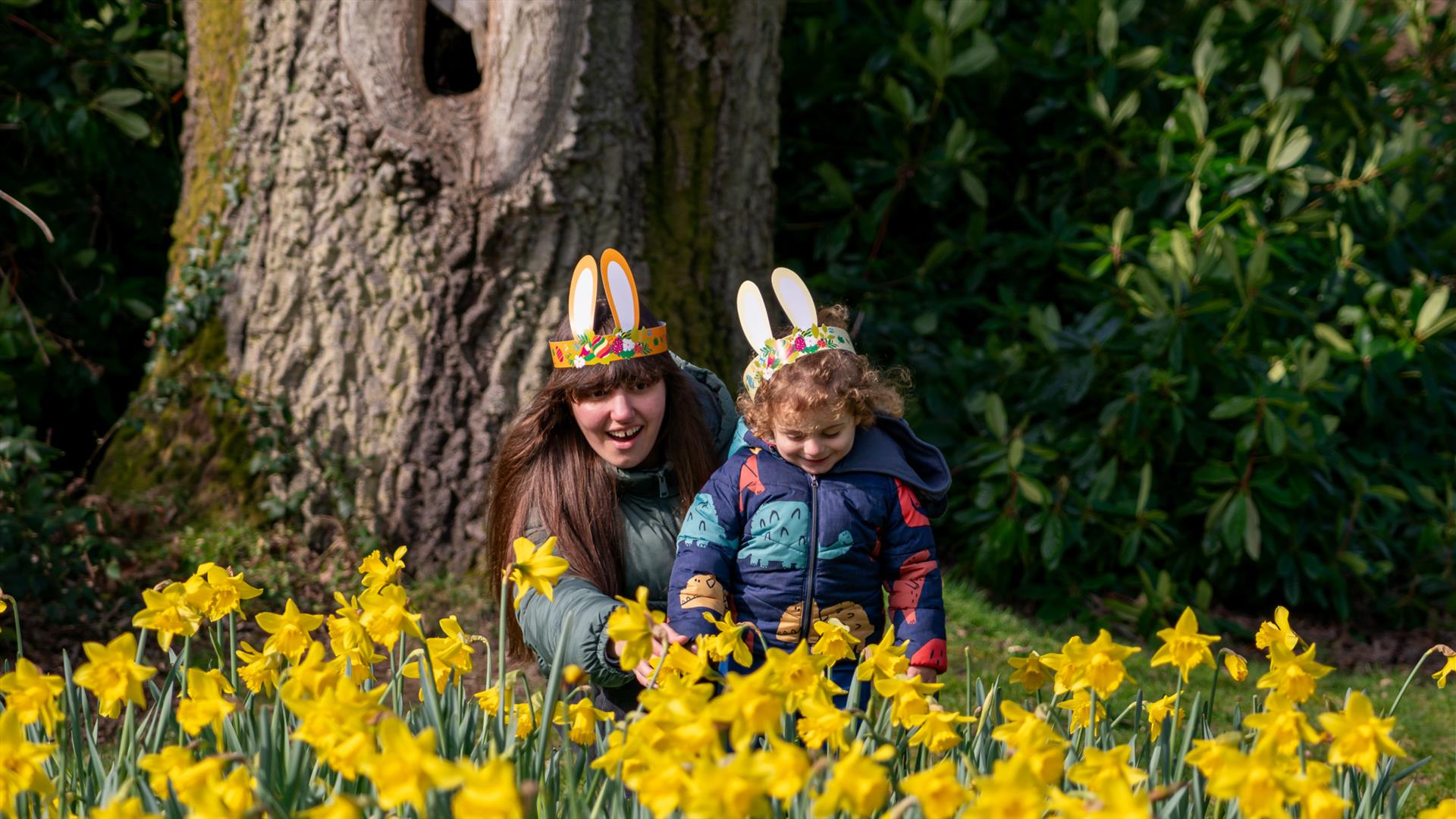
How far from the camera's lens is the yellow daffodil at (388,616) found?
1738 millimetres

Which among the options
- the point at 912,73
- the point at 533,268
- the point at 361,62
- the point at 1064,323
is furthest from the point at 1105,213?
the point at 361,62

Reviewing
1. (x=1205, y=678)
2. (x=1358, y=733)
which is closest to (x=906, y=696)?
(x=1358, y=733)

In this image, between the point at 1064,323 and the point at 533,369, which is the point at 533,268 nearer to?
the point at 533,369

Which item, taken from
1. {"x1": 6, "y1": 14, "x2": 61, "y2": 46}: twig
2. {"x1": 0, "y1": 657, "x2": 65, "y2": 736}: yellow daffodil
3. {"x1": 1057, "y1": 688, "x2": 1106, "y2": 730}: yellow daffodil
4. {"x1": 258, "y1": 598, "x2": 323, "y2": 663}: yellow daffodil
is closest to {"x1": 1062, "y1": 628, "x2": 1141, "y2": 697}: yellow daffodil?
{"x1": 1057, "y1": 688, "x2": 1106, "y2": 730}: yellow daffodil

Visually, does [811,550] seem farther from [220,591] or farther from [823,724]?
[220,591]

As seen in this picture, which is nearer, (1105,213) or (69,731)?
(69,731)

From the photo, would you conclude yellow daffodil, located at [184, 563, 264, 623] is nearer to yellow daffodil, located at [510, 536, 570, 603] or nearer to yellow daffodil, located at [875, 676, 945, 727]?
yellow daffodil, located at [510, 536, 570, 603]

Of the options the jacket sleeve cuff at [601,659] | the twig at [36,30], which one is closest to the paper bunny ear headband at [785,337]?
the jacket sleeve cuff at [601,659]

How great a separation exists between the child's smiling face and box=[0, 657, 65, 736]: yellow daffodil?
1209 mm

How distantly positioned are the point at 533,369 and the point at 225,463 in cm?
102

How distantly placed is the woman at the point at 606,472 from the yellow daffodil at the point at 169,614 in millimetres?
659

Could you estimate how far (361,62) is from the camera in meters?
3.65

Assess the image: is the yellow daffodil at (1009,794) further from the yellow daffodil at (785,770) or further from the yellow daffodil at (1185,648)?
the yellow daffodil at (1185,648)

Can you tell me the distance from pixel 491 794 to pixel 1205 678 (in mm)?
3494
